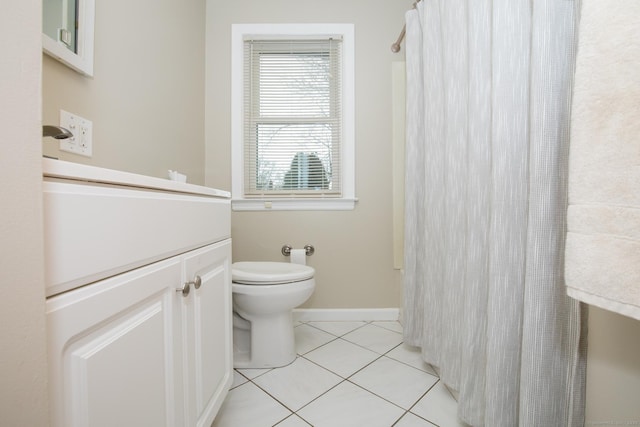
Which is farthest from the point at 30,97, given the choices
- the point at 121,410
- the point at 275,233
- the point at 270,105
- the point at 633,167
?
the point at 270,105

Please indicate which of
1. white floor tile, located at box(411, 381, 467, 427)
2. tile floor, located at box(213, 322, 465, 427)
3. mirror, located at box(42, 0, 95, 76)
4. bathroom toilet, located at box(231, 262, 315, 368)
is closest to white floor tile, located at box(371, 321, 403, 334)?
tile floor, located at box(213, 322, 465, 427)

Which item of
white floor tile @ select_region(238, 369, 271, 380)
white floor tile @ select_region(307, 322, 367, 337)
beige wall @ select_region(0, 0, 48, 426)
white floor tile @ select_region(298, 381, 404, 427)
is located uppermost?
beige wall @ select_region(0, 0, 48, 426)

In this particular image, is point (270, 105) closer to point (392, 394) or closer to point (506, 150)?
point (506, 150)

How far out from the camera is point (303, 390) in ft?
3.47

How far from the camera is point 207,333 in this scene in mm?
731

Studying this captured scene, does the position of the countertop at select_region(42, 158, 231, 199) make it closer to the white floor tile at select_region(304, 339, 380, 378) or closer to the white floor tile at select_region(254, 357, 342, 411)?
the white floor tile at select_region(254, 357, 342, 411)

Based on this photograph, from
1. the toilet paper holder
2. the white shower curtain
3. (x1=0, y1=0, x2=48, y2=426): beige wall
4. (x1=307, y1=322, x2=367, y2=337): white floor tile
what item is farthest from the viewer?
the toilet paper holder

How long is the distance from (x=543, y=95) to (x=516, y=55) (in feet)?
0.56

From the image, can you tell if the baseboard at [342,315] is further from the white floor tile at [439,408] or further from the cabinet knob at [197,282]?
the cabinet knob at [197,282]

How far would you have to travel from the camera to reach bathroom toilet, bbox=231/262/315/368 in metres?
1.15

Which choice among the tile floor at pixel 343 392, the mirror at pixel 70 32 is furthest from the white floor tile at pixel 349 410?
the mirror at pixel 70 32

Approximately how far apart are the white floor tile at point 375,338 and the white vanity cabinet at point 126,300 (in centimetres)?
Result: 89

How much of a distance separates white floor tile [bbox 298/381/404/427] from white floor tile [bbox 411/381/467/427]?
83 mm

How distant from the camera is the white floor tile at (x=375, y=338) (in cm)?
141
